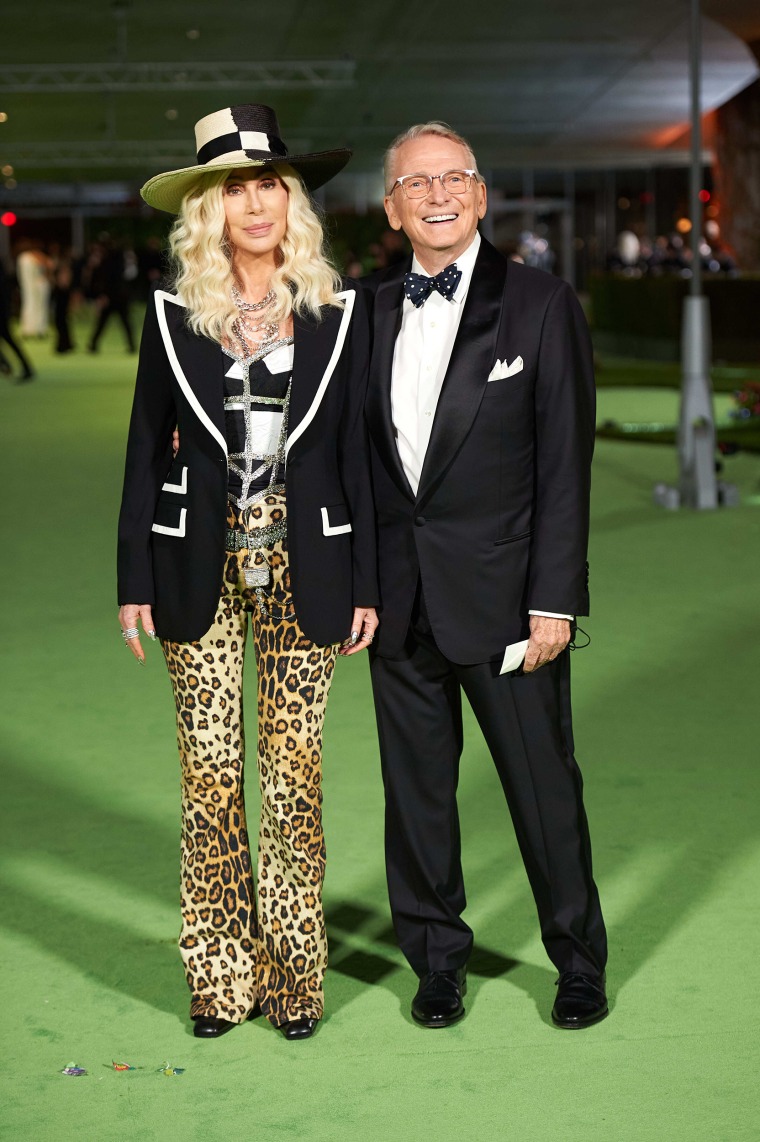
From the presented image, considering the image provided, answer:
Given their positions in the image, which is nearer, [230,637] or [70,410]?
[230,637]

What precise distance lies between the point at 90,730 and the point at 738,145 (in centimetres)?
2309

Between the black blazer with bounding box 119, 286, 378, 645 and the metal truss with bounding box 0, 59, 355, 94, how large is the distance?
2223cm

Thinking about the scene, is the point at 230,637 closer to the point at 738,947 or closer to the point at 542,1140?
the point at 542,1140

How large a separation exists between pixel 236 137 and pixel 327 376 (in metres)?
0.47

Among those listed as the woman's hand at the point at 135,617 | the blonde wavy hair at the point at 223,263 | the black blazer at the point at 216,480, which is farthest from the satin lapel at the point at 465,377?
the woman's hand at the point at 135,617

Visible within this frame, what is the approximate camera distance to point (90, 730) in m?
5.34

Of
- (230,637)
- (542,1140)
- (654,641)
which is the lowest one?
(542,1140)

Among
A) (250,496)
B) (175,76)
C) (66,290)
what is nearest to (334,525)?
(250,496)

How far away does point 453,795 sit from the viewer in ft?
10.5

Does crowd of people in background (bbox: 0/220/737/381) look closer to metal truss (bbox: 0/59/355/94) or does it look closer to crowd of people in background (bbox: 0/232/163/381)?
crowd of people in background (bbox: 0/232/163/381)

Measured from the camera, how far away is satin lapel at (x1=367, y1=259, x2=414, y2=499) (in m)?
2.96

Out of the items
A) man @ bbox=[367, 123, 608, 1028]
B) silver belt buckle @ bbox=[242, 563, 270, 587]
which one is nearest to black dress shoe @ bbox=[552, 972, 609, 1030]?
man @ bbox=[367, 123, 608, 1028]

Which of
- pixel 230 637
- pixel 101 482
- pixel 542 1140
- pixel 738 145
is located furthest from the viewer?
pixel 738 145

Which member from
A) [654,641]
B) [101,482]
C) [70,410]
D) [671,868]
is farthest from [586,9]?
[671,868]
